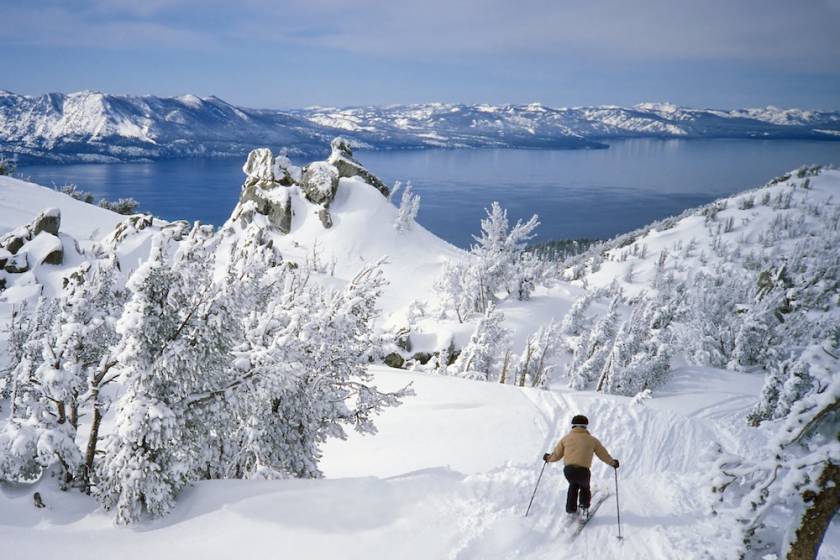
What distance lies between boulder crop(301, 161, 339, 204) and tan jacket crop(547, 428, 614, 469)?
53495 millimetres

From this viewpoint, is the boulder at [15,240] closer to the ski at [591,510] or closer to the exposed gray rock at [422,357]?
the exposed gray rock at [422,357]

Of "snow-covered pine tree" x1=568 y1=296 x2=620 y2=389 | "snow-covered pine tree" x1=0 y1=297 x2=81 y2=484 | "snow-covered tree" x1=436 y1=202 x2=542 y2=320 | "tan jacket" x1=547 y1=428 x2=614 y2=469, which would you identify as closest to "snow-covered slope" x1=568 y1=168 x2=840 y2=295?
"snow-covered tree" x1=436 y1=202 x2=542 y2=320

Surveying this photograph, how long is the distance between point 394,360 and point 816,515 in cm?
3346

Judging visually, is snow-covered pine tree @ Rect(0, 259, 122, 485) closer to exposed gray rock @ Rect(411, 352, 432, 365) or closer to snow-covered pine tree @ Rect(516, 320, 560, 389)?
snow-covered pine tree @ Rect(516, 320, 560, 389)

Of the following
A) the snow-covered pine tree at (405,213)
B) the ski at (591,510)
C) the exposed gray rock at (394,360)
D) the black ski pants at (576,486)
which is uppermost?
the snow-covered pine tree at (405,213)

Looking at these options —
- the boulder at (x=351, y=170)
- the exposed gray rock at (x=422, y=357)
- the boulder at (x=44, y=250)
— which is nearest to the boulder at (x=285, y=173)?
the boulder at (x=351, y=170)

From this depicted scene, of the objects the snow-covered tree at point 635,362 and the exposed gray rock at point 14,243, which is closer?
the snow-covered tree at point 635,362

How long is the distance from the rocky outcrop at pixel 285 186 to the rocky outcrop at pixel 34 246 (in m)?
18.1

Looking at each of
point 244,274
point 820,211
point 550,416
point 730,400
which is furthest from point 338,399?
point 820,211

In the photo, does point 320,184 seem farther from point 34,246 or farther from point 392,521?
point 392,521

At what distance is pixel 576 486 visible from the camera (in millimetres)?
8531

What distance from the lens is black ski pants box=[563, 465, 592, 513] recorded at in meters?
8.45

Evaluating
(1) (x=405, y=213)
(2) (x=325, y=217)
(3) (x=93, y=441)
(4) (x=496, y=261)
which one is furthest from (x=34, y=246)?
(3) (x=93, y=441)

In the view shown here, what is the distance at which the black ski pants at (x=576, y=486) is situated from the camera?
845 centimetres
